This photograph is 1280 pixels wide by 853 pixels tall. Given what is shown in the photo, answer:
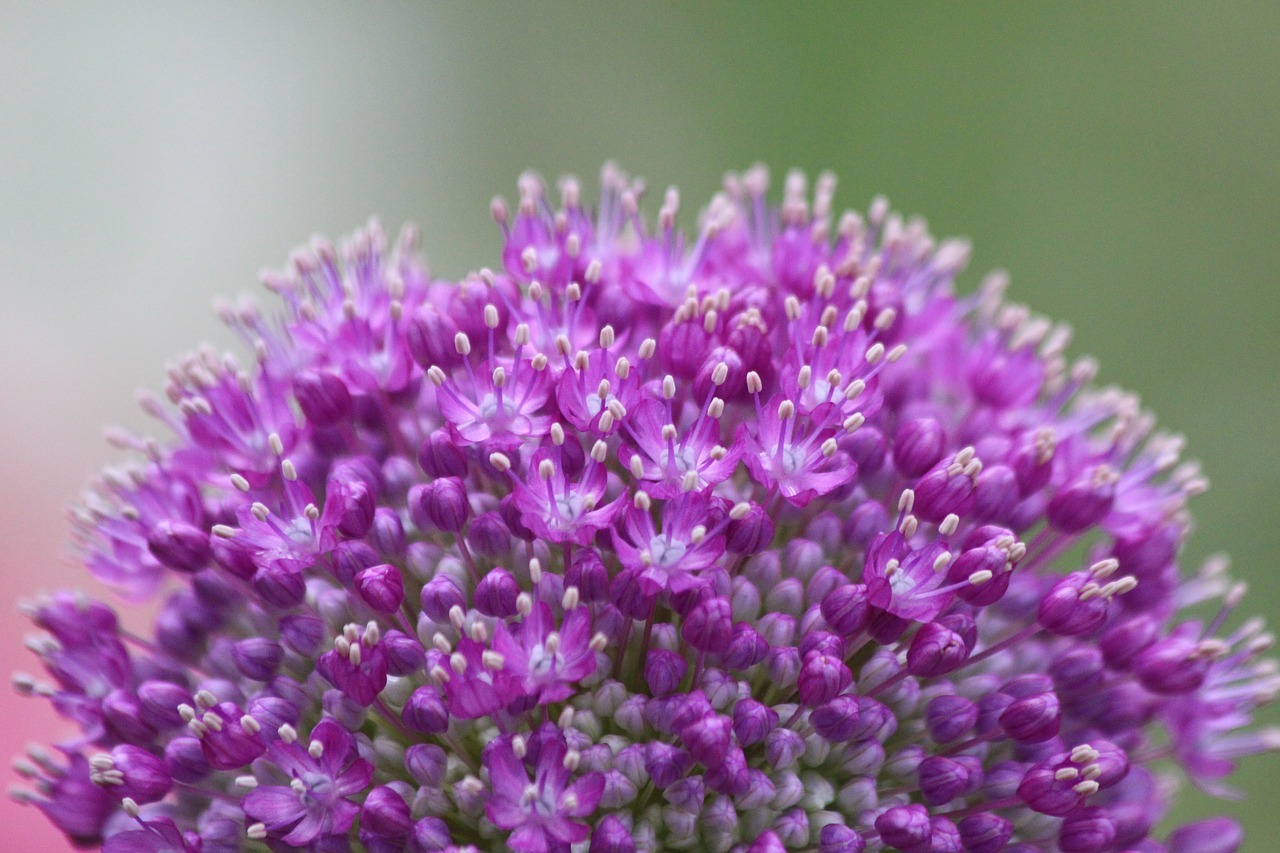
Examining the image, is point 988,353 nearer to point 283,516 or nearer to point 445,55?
point 283,516

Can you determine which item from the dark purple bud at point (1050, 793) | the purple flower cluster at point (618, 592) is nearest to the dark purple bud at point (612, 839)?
the purple flower cluster at point (618, 592)

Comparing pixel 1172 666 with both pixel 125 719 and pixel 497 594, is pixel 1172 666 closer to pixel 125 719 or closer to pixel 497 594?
pixel 497 594

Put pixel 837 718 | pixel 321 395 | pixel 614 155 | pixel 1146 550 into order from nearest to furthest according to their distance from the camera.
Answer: pixel 837 718
pixel 321 395
pixel 1146 550
pixel 614 155

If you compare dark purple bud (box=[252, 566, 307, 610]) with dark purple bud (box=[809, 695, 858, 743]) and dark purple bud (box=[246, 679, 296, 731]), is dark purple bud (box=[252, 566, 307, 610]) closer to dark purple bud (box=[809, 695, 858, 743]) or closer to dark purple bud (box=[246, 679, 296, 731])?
dark purple bud (box=[246, 679, 296, 731])

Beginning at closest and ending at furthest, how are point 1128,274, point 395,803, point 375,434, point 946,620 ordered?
point 395,803
point 946,620
point 375,434
point 1128,274

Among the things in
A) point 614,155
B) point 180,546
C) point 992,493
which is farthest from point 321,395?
point 614,155

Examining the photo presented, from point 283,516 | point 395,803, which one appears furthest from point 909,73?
point 395,803

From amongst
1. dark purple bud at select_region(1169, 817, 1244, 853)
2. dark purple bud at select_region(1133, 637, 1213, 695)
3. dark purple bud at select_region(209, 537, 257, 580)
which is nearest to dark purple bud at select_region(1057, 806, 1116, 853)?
dark purple bud at select_region(1133, 637, 1213, 695)
